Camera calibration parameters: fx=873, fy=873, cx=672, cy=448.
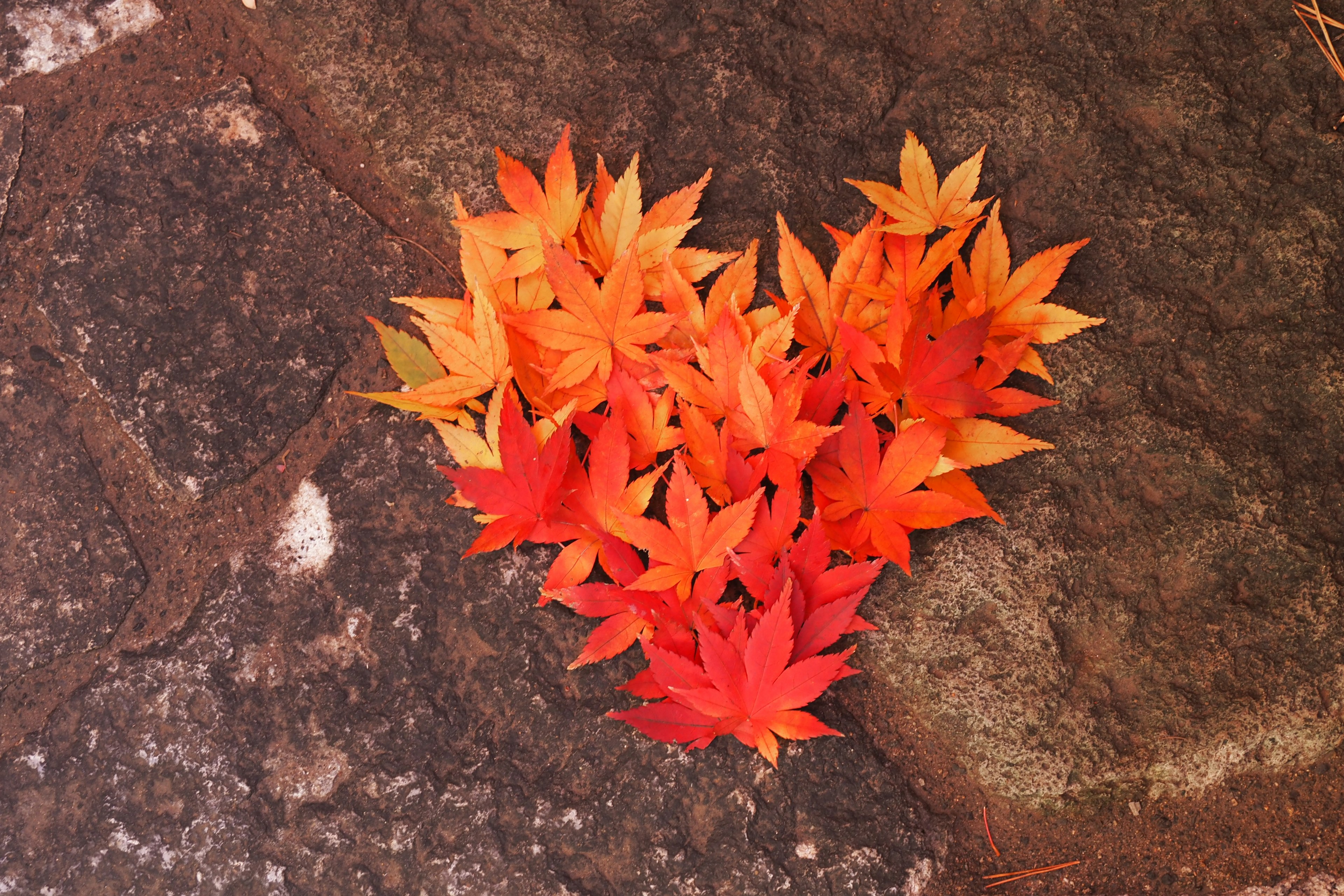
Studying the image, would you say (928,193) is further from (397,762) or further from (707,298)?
(397,762)

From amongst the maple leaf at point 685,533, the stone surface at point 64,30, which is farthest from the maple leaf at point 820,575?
the stone surface at point 64,30

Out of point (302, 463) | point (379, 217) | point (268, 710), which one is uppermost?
point (379, 217)

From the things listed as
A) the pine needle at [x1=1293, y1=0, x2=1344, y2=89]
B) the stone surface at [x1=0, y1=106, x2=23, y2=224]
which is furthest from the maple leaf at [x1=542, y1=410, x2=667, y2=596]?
the pine needle at [x1=1293, y1=0, x2=1344, y2=89]

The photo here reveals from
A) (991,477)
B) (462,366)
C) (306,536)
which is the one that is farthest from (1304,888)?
(306,536)

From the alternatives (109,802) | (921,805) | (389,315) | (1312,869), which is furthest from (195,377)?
(1312,869)

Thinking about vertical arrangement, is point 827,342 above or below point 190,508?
above

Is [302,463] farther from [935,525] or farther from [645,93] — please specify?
[935,525]

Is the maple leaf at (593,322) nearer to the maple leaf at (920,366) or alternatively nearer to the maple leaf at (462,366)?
the maple leaf at (462,366)
